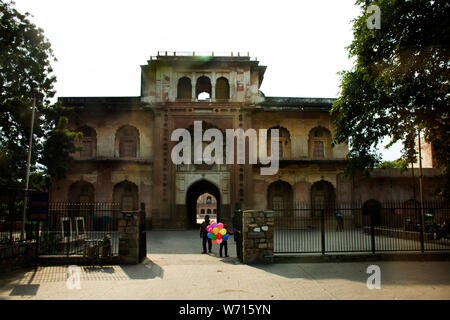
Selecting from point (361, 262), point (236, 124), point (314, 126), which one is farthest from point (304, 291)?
point (314, 126)

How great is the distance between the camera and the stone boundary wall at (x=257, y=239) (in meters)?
11.0

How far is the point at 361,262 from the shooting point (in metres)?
11.2

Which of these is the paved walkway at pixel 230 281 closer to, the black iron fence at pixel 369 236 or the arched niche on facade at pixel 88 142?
the black iron fence at pixel 369 236

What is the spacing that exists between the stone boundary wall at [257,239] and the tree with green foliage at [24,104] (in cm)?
1132

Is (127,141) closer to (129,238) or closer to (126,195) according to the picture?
(126,195)

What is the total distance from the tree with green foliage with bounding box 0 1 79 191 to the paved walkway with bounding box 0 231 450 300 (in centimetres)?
890

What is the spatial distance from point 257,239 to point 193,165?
47.0 feet

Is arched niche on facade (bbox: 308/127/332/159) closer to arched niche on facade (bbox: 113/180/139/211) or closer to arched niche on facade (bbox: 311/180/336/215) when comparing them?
arched niche on facade (bbox: 311/180/336/215)

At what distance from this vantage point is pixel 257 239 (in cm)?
1112

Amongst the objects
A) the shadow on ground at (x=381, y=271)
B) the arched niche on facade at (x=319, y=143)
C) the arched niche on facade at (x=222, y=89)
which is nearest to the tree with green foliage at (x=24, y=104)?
the arched niche on facade at (x=222, y=89)

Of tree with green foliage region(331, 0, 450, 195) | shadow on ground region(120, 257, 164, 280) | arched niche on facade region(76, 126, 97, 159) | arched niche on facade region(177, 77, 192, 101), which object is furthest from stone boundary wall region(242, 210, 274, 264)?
arched niche on facade region(76, 126, 97, 159)

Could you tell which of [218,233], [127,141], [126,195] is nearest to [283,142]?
[127,141]

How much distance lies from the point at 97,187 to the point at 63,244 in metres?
12.8

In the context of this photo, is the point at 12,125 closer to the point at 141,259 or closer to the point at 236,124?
the point at 141,259
